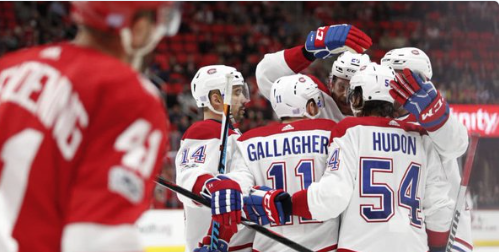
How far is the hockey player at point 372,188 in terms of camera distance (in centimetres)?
294

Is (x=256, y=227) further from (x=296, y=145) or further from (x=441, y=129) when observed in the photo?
(x=441, y=129)

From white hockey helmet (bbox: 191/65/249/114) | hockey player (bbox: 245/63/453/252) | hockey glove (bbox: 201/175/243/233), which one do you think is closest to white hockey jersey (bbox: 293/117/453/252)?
hockey player (bbox: 245/63/453/252)

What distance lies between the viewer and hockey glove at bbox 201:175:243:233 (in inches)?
120

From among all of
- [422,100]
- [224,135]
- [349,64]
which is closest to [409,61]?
[349,64]

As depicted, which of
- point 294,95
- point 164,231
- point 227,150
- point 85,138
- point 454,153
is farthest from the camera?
point 164,231

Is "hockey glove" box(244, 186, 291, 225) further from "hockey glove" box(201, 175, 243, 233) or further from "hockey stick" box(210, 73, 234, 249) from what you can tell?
"hockey stick" box(210, 73, 234, 249)

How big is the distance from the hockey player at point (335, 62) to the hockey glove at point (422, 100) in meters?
0.60

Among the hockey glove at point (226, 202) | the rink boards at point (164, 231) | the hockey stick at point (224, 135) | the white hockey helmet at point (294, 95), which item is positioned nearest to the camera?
the hockey glove at point (226, 202)

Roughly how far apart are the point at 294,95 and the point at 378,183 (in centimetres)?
51

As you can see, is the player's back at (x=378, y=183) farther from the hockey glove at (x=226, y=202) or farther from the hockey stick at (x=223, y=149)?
the hockey stick at (x=223, y=149)

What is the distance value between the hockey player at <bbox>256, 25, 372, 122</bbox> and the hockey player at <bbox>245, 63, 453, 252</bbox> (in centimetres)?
52

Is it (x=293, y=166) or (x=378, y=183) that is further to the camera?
(x=293, y=166)

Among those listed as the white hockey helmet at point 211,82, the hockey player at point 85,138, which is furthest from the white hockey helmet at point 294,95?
the hockey player at point 85,138

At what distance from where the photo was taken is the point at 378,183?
297 centimetres
